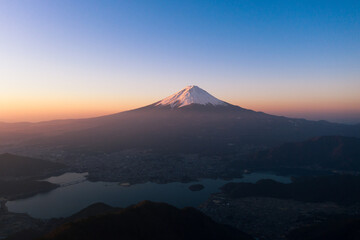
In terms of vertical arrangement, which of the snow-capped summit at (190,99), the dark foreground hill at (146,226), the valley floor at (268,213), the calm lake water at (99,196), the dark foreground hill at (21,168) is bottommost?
the calm lake water at (99,196)

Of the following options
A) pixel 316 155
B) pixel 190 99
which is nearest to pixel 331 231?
pixel 316 155

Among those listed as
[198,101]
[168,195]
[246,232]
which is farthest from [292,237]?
[198,101]

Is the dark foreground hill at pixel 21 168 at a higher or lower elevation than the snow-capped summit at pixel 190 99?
lower

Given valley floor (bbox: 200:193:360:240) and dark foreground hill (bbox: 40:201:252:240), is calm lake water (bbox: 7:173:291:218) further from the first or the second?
dark foreground hill (bbox: 40:201:252:240)

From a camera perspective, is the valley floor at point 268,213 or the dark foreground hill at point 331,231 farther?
the valley floor at point 268,213

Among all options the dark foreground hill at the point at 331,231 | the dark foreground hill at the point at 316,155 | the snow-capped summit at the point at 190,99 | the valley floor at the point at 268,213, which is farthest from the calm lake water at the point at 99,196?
the snow-capped summit at the point at 190,99

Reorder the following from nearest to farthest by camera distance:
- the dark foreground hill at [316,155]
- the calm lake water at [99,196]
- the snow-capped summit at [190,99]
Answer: the calm lake water at [99,196], the dark foreground hill at [316,155], the snow-capped summit at [190,99]

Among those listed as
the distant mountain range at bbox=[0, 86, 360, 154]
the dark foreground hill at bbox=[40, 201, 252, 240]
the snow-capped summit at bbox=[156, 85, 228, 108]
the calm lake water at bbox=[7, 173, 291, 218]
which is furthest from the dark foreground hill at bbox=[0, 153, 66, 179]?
the snow-capped summit at bbox=[156, 85, 228, 108]

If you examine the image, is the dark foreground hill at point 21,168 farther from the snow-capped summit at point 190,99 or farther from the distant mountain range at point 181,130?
the snow-capped summit at point 190,99
